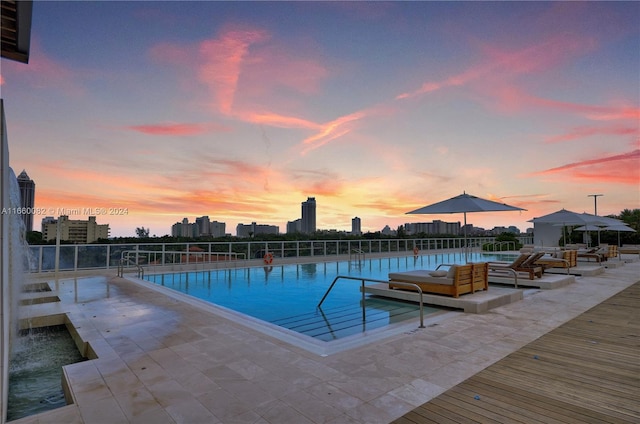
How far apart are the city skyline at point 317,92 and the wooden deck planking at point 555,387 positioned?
6286 millimetres

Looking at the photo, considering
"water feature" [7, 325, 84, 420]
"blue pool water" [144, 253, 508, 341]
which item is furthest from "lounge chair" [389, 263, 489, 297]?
"water feature" [7, 325, 84, 420]

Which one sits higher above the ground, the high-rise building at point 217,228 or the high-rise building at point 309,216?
the high-rise building at point 309,216

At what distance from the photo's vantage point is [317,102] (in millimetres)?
11883

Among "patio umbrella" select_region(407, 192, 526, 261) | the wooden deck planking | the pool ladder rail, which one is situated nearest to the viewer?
the wooden deck planking

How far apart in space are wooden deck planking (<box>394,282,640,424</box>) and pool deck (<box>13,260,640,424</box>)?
0.36 ft

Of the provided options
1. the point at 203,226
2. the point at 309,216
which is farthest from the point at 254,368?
the point at 309,216

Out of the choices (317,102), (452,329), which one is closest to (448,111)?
(317,102)

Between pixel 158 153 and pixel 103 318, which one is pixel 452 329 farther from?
pixel 158 153

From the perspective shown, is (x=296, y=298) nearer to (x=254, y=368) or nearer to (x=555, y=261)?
(x=254, y=368)

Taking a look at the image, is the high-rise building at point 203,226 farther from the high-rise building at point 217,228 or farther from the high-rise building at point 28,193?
the high-rise building at point 28,193

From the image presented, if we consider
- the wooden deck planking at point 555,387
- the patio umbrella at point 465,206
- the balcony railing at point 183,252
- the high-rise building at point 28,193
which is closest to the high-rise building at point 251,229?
the balcony railing at point 183,252

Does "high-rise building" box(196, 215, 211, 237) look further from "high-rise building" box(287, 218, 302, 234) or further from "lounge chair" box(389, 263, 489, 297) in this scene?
"lounge chair" box(389, 263, 489, 297)

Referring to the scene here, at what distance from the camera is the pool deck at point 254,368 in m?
2.51

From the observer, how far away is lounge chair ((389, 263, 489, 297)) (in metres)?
6.39
